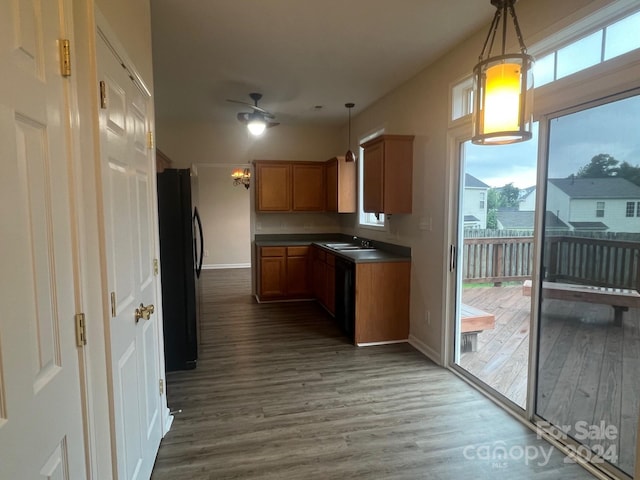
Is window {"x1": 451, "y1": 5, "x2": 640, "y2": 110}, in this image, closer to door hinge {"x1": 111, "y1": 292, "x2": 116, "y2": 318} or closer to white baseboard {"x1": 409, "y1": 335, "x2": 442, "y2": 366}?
door hinge {"x1": 111, "y1": 292, "x2": 116, "y2": 318}

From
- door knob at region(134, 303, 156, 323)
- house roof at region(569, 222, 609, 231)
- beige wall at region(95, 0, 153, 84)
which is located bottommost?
door knob at region(134, 303, 156, 323)

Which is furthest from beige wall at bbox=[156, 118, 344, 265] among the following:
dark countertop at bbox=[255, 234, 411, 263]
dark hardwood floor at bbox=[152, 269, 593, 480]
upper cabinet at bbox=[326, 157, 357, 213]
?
dark hardwood floor at bbox=[152, 269, 593, 480]

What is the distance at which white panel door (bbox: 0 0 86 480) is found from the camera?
82cm

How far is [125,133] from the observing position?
170cm

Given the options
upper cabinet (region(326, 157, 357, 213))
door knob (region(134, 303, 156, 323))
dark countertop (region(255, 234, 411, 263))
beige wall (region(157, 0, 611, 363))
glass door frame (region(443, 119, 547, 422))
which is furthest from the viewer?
upper cabinet (region(326, 157, 357, 213))

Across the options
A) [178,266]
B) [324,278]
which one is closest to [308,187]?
[324,278]

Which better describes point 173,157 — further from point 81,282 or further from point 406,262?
point 81,282

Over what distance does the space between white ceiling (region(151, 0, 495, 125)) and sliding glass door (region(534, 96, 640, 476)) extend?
1277 mm

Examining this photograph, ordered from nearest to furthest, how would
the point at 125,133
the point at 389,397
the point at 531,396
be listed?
the point at 125,133, the point at 531,396, the point at 389,397

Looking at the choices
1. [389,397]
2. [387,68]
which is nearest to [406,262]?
[389,397]

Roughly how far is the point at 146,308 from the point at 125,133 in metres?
0.88

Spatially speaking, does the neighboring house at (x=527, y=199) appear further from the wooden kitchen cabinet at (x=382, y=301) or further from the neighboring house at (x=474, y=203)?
the wooden kitchen cabinet at (x=382, y=301)

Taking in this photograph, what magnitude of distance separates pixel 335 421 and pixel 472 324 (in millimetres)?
1745

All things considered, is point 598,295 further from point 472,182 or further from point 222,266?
point 222,266
